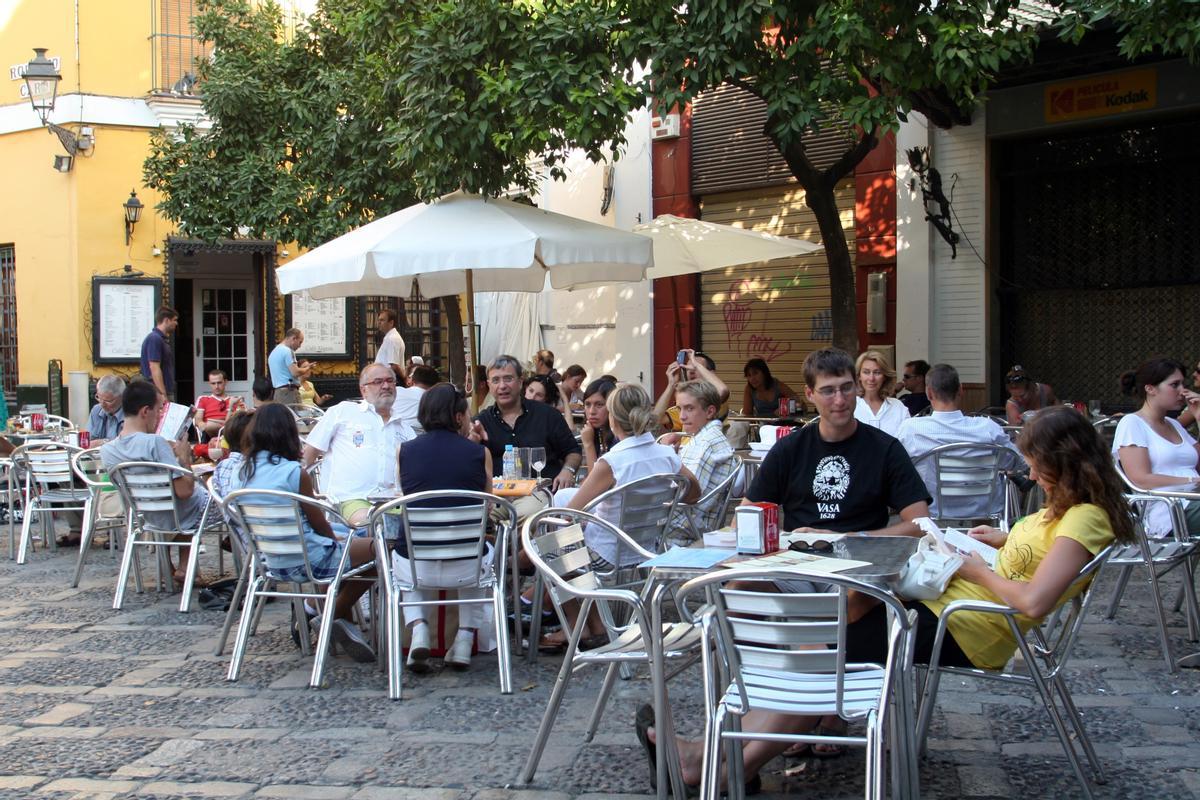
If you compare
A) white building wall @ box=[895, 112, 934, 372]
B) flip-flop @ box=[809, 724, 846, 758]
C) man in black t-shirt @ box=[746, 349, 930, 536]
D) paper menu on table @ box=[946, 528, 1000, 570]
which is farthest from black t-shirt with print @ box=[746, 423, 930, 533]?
white building wall @ box=[895, 112, 934, 372]

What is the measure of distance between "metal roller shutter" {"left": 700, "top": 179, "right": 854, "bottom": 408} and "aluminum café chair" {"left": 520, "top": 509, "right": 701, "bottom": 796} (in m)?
9.20

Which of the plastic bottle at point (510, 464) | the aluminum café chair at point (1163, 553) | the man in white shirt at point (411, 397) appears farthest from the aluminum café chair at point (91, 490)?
the aluminum café chair at point (1163, 553)

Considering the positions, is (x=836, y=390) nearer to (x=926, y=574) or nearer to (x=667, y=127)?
(x=926, y=574)

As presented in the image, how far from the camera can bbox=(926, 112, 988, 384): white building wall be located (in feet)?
39.9

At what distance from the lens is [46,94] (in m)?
17.8

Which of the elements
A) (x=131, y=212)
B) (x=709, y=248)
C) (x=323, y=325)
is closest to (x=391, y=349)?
(x=709, y=248)

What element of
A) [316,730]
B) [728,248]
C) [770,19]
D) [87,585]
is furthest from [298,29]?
[316,730]

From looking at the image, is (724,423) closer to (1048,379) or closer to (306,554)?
(306,554)

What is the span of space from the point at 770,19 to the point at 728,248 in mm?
2435

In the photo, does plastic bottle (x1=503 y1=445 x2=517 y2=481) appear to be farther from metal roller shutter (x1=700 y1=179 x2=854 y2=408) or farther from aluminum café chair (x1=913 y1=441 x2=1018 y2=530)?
metal roller shutter (x1=700 y1=179 x2=854 y2=408)

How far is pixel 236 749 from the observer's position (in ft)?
15.6

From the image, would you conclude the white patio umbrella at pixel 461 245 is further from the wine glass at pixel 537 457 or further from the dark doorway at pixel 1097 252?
the dark doorway at pixel 1097 252

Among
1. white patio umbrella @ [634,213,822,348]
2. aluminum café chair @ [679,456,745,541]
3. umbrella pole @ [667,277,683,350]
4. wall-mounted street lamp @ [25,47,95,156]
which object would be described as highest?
wall-mounted street lamp @ [25,47,95,156]

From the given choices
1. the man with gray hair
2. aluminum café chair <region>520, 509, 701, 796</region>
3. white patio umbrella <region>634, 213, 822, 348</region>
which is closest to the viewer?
aluminum café chair <region>520, 509, 701, 796</region>
